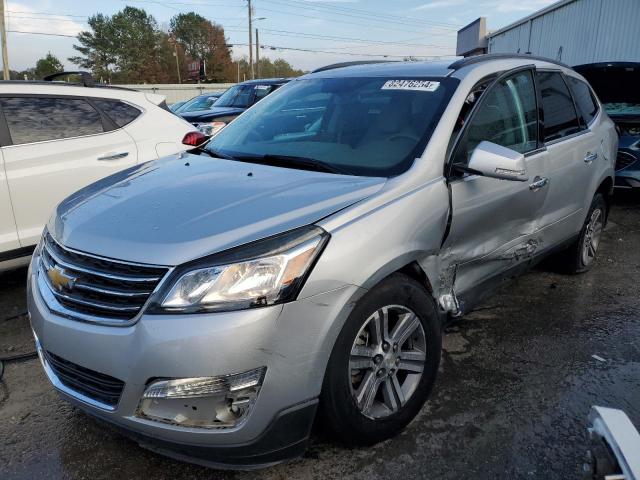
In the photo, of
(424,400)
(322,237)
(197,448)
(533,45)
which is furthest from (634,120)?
(533,45)

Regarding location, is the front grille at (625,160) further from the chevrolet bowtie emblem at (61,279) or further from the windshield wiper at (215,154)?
the chevrolet bowtie emblem at (61,279)

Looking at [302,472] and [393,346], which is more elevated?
[393,346]

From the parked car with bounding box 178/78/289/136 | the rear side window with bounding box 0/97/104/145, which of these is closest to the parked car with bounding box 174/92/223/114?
the parked car with bounding box 178/78/289/136

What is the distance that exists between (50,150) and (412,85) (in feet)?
9.86

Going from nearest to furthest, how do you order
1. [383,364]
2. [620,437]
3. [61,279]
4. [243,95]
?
[620,437], [61,279], [383,364], [243,95]

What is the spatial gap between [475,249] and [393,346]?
90 centimetres

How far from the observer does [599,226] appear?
4859 millimetres

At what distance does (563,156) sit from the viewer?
3773mm

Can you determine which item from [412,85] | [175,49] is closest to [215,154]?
[412,85]

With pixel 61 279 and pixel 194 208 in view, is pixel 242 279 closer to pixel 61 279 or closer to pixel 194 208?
pixel 194 208

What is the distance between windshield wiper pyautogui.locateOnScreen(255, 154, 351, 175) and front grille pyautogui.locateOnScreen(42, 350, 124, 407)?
1.36 metres

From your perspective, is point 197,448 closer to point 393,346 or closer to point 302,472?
point 302,472

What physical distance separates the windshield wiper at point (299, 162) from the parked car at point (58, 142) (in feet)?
7.14

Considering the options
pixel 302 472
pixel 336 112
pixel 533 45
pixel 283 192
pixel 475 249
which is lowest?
pixel 302 472
